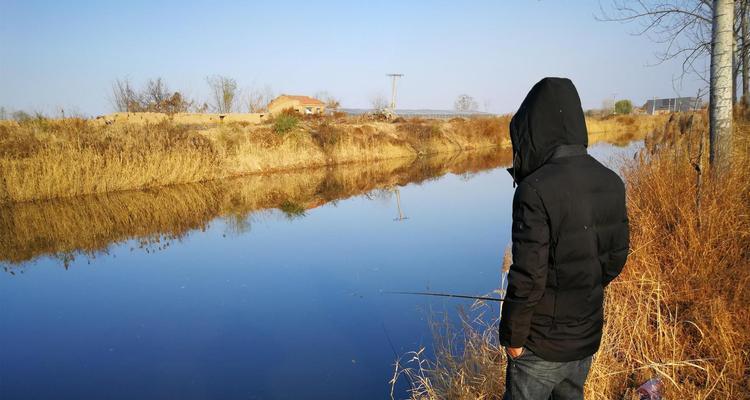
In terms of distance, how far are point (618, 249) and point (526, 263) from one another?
1.63 ft

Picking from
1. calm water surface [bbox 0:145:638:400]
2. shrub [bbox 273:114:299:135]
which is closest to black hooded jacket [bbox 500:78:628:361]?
calm water surface [bbox 0:145:638:400]

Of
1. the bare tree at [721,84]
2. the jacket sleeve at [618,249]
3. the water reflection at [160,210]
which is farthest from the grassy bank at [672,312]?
the water reflection at [160,210]

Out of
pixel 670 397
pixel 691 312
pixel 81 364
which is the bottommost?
pixel 81 364

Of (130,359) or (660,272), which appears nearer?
(660,272)

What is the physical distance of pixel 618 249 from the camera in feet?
5.82

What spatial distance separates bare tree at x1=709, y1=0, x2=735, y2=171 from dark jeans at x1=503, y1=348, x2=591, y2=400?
338 cm

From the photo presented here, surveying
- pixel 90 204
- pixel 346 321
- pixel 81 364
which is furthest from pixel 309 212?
pixel 81 364

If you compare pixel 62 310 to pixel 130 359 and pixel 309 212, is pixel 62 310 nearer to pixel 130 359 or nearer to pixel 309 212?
pixel 130 359

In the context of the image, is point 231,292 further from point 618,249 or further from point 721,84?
point 721,84

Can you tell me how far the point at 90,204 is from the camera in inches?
438

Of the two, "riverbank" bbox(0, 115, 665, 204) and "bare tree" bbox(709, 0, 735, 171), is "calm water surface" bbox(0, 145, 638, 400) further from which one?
"bare tree" bbox(709, 0, 735, 171)

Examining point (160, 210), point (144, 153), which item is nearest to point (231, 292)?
point (160, 210)

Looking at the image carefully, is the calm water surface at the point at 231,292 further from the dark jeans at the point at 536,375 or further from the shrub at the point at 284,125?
the shrub at the point at 284,125

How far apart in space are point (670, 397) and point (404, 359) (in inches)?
79.5
